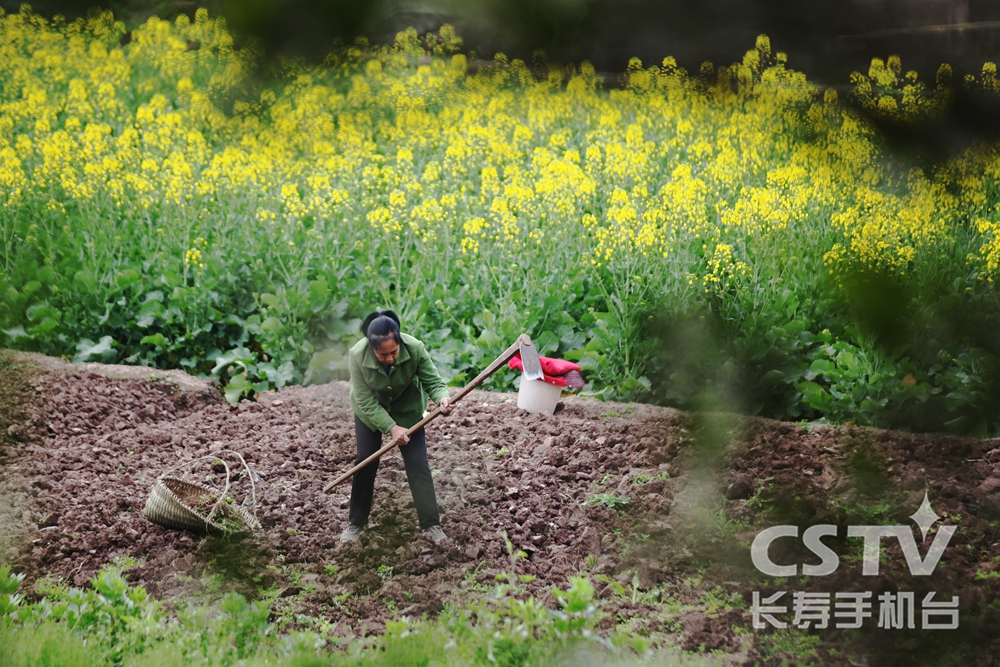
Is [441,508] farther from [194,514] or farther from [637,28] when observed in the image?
[637,28]

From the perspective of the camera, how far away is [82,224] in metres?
5.93

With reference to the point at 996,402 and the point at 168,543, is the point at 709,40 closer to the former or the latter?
the point at 996,402

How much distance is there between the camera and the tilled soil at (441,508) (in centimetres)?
280

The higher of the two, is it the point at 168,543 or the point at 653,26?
the point at 653,26

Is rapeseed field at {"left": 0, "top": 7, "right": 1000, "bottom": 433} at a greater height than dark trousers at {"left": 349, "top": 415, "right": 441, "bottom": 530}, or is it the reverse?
rapeseed field at {"left": 0, "top": 7, "right": 1000, "bottom": 433}

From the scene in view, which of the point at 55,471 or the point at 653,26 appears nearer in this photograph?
the point at 653,26

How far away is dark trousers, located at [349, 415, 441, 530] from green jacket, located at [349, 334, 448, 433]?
8cm

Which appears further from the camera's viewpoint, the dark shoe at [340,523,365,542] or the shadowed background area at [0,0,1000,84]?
the dark shoe at [340,523,365,542]

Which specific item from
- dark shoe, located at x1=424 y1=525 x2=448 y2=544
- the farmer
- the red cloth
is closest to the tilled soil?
dark shoe, located at x1=424 y1=525 x2=448 y2=544

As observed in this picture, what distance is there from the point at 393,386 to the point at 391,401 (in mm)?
100

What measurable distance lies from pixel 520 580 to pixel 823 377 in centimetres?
232

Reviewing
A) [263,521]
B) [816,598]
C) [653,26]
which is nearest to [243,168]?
[263,521]

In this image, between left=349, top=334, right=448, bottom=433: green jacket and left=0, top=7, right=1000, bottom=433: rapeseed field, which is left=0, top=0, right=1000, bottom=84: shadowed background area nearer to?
left=0, top=7, right=1000, bottom=433: rapeseed field

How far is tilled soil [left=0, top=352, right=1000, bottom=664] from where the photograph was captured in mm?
2805
